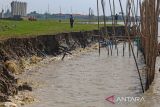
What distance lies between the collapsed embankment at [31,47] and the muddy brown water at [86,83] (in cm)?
127

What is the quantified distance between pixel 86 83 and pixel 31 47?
8.92 meters

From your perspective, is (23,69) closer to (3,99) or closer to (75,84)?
(75,84)

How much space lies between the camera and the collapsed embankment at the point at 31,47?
17406 mm

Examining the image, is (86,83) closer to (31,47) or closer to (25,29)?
(31,47)

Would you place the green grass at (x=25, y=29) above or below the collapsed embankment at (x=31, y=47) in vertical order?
above

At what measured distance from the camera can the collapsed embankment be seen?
685 inches

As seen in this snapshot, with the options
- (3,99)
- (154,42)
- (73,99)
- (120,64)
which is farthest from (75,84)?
(120,64)

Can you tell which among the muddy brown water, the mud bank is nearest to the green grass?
the mud bank

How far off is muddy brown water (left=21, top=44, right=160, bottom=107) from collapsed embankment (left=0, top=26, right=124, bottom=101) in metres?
1.27

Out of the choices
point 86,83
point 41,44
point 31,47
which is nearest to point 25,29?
point 41,44

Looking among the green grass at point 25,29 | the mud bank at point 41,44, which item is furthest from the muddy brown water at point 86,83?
the green grass at point 25,29

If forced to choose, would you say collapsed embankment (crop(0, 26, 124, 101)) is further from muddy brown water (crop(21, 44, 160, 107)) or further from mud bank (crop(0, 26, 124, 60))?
muddy brown water (crop(21, 44, 160, 107))

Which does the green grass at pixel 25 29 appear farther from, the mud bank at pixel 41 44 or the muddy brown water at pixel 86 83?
the muddy brown water at pixel 86 83

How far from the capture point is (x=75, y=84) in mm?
22094
